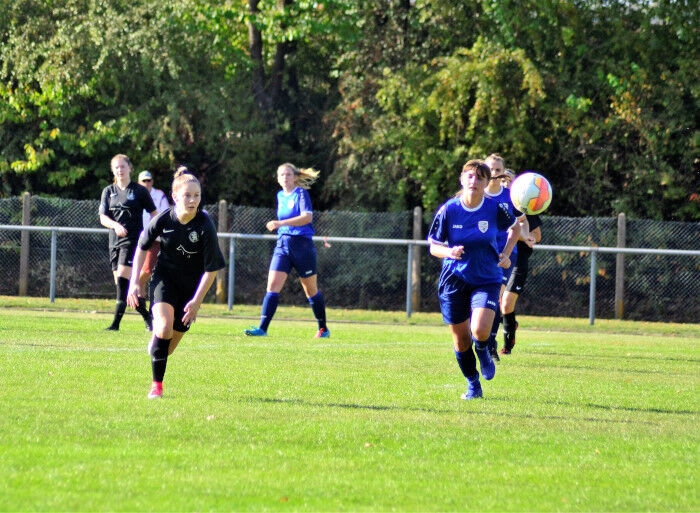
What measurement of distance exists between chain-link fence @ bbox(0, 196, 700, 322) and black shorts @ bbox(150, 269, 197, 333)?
1420 cm

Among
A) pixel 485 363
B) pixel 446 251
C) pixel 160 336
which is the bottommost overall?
pixel 485 363

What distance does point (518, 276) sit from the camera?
13797 mm

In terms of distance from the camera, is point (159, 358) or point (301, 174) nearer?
point (159, 358)

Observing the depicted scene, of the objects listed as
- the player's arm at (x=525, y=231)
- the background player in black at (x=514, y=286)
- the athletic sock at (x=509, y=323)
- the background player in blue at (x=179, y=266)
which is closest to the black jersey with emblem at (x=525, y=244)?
the background player in black at (x=514, y=286)

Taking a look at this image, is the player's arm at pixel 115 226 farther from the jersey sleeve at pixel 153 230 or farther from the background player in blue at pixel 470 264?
the background player in blue at pixel 470 264

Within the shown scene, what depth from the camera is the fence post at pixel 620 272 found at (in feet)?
74.3

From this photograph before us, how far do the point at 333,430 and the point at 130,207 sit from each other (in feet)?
24.9

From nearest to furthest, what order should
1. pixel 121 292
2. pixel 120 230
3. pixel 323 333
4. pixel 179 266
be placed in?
pixel 179 266 → pixel 120 230 → pixel 121 292 → pixel 323 333

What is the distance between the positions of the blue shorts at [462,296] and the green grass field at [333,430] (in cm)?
70

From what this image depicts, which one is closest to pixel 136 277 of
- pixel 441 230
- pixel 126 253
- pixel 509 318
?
pixel 441 230

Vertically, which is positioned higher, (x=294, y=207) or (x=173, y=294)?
Answer: (x=294, y=207)

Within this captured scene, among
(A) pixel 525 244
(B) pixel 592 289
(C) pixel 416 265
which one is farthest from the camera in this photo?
(C) pixel 416 265

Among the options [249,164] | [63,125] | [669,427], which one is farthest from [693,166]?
[669,427]

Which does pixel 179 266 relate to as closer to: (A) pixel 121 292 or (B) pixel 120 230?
(B) pixel 120 230
